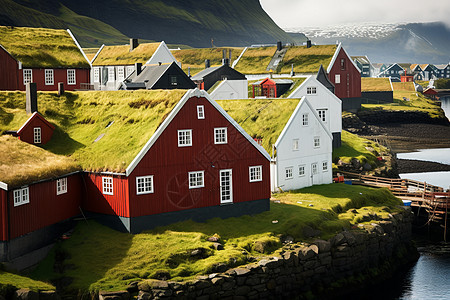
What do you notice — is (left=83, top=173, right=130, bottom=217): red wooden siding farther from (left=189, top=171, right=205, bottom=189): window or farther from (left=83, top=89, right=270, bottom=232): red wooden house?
(left=189, top=171, right=205, bottom=189): window

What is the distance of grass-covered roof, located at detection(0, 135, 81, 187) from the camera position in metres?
35.2

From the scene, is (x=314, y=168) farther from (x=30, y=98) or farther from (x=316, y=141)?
(x=30, y=98)

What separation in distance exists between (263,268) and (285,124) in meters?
21.0

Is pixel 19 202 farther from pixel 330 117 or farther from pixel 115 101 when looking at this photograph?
pixel 330 117

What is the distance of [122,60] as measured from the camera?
266 ft

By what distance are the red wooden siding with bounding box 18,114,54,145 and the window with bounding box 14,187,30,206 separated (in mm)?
7009

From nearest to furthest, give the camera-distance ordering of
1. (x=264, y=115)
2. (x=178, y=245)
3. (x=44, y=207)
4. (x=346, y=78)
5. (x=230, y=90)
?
(x=44, y=207)
(x=178, y=245)
(x=264, y=115)
(x=230, y=90)
(x=346, y=78)

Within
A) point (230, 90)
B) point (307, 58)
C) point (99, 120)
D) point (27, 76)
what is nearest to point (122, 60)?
point (230, 90)

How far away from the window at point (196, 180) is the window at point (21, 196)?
10266mm

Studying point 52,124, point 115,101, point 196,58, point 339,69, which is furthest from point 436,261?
point 196,58

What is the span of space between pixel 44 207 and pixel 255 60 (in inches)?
2873

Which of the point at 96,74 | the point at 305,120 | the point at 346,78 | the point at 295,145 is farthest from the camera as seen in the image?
the point at 346,78

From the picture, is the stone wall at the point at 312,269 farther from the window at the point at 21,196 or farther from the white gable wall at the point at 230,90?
the white gable wall at the point at 230,90

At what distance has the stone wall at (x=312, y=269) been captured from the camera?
34.2 meters
